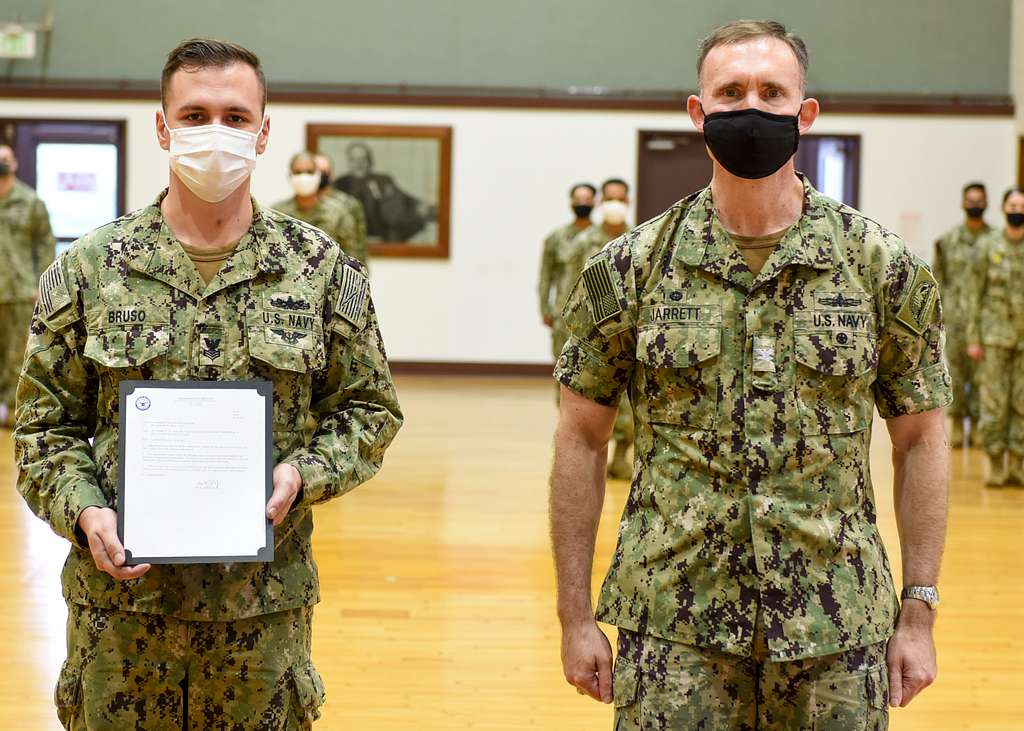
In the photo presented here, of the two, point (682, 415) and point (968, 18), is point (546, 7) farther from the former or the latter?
point (682, 415)

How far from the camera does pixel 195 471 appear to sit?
2242 mm

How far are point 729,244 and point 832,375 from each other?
259 mm

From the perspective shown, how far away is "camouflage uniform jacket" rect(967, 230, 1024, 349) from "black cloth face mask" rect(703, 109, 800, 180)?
6862 millimetres

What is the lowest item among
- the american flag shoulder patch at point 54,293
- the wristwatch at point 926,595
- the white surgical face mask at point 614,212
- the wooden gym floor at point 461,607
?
the wooden gym floor at point 461,607

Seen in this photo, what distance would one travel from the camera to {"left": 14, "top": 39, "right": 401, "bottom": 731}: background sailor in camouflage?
2.28 m

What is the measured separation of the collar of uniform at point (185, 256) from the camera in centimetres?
233

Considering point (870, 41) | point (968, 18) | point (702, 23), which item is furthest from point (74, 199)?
point (968, 18)

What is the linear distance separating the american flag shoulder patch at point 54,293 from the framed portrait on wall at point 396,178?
461 inches

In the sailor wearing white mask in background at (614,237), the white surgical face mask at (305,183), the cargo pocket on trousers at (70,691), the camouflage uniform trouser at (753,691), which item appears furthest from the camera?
the white surgical face mask at (305,183)

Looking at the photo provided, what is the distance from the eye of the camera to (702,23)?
14211 mm

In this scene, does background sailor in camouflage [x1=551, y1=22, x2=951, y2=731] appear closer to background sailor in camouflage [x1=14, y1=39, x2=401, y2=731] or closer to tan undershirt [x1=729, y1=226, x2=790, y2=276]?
tan undershirt [x1=729, y1=226, x2=790, y2=276]

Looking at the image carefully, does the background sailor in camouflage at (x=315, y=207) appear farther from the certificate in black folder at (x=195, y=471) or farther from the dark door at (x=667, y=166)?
the certificate in black folder at (x=195, y=471)

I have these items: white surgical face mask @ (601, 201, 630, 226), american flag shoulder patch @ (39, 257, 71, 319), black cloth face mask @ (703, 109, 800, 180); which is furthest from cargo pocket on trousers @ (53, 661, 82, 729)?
white surgical face mask @ (601, 201, 630, 226)


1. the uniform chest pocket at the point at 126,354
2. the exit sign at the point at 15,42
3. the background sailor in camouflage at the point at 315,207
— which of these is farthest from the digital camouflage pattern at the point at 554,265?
the uniform chest pocket at the point at 126,354
